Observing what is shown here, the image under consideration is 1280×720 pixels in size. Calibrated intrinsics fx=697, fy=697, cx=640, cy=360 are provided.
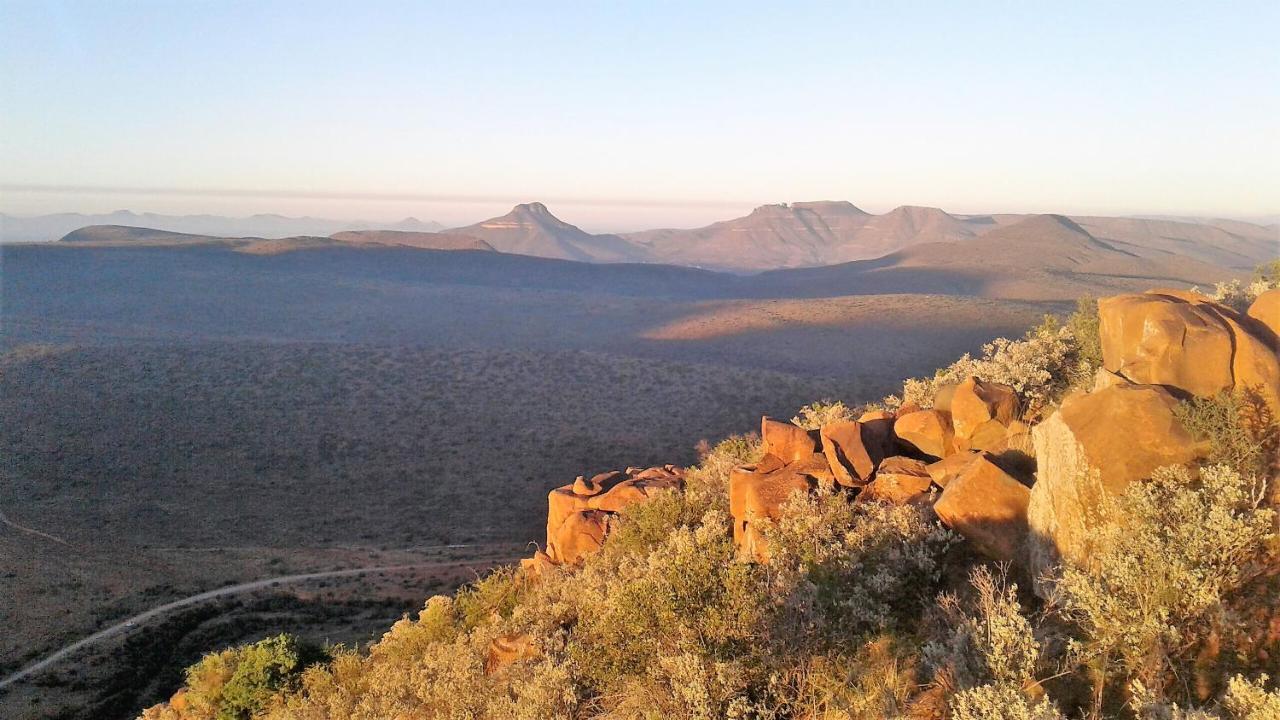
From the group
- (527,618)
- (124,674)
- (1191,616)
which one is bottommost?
(124,674)

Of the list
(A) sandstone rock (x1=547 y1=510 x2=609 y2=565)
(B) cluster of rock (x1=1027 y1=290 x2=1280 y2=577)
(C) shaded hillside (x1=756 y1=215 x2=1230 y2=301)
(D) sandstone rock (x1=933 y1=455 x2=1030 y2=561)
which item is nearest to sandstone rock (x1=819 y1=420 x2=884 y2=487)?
(D) sandstone rock (x1=933 y1=455 x2=1030 y2=561)

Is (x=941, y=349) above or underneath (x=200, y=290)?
underneath

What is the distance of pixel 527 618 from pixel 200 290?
6585cm

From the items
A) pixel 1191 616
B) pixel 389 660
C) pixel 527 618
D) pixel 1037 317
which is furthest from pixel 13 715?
pixel 1037 317

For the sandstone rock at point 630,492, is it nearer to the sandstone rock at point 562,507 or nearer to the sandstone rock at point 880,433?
the sandstone rock at point 562,507

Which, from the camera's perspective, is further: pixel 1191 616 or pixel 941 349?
pixel 941 349

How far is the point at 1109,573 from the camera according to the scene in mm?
5086

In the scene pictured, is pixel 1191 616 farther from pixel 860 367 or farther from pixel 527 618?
pixel 860 367

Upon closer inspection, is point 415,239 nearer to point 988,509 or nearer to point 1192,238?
point 988,509

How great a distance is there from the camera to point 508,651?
26.5ft

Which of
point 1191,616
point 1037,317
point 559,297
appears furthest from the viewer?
point 559,297

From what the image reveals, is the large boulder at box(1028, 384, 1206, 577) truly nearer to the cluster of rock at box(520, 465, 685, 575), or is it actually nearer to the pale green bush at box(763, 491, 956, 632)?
the pale green bush at box(763, 491, 956, 632)

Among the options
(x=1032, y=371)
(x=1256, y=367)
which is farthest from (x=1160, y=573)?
(x=1032, y=371)

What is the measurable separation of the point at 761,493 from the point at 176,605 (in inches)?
620
